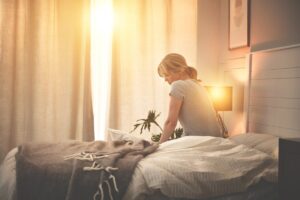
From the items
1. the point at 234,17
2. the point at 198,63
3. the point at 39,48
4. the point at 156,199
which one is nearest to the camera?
the point at 156,199

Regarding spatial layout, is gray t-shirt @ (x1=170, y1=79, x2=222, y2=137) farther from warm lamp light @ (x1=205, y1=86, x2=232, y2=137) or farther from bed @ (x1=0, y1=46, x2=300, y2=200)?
warm lamp light @ (x1=205, y1=86, x2=232, y2=137)

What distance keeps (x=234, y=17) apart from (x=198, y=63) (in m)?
0.67

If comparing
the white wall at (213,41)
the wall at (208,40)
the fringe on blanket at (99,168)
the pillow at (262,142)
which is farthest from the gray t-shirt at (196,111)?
the wall at (208,40)

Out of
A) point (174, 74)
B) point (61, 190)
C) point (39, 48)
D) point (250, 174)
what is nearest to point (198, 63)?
point (174, 74)

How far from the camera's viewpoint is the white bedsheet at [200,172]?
4.85 ft

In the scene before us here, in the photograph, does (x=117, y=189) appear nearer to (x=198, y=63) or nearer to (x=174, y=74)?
(x=174, y=74)

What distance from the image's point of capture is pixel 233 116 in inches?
132

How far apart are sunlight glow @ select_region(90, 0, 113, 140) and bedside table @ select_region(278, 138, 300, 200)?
266cm

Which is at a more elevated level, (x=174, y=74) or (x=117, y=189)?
(x=174, y=74)

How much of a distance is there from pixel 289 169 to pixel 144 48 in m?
2.80

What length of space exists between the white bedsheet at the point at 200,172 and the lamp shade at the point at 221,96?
1.42 meters

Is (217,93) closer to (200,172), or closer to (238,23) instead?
(238,23)

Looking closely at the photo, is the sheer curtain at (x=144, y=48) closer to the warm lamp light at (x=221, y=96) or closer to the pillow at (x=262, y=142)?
the warm lamp light at (x=221, y=96)

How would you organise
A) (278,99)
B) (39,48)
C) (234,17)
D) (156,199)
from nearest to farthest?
(156,199) → (278,99) → (234,17) → (39,48)
